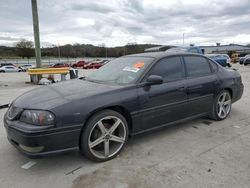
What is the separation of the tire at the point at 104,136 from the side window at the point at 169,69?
1001mm

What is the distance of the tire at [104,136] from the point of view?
2867mm

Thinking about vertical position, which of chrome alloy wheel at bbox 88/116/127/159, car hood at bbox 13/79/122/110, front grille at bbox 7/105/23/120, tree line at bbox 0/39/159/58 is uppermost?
tree line at bbox 0/39/159/58

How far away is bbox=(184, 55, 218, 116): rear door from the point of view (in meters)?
4.02

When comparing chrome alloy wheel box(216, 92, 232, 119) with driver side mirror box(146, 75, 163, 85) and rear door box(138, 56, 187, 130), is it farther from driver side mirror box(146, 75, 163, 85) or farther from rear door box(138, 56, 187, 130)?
driver side mirror box(146, 75, 163, 85)

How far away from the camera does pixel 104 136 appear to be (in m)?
3.04

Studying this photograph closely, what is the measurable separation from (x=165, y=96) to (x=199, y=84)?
95 cm

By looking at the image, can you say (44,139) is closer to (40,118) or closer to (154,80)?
(40,118)

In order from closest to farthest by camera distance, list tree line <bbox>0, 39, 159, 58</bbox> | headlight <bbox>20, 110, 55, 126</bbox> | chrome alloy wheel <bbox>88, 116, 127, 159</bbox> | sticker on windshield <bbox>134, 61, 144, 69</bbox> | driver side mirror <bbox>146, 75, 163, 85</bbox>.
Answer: headlight <bbox>20, 110, 55, 126</bbox>, chrome alloy wheel <bbox>88, 116, 127, 159</bbox>, driver side mirror <bbox>146, 75, 163, 85</bbox>, sticker on windshield <bbox>134, 61, 144, 69</bbox>, tree line <bbox>0, 39, 159, 58</bbox>

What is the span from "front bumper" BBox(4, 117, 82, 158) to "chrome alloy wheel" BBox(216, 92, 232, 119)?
3185 mm

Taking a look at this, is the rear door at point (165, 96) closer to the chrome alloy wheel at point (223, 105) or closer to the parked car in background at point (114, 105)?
the parked car in background at point (114, 105)

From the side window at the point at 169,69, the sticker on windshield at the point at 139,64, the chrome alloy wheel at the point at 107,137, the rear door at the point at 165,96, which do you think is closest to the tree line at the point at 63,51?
the side window at the point at 169,69

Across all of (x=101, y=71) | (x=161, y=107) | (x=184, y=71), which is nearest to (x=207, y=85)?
(x=184, y=71)

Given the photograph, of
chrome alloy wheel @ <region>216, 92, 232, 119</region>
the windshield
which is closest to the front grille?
the windshield

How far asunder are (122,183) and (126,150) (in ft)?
2.82
